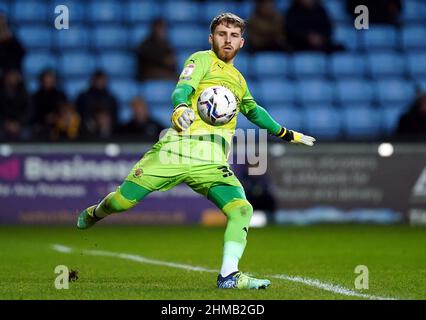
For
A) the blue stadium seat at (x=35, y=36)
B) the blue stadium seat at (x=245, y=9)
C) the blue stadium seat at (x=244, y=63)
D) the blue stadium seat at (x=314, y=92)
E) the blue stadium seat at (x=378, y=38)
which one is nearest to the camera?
the blue stadium seat at (x=314, y=92)

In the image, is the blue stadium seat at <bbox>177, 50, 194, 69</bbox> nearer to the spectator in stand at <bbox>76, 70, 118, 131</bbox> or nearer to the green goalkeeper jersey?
the spectator in stand at <bbox>76, 70, 118, 131</bbox>

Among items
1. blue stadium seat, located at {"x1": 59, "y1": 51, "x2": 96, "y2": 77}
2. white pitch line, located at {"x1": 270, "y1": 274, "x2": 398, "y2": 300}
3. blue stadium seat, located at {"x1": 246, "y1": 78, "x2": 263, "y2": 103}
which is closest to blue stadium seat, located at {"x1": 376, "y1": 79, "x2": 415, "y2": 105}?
blue stadium seat, located at {"x1": 246, "y1": 78, "x2": 263, "y2": 103}

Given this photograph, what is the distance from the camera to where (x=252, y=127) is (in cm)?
1695

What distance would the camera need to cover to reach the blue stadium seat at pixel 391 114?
1788 centimetres

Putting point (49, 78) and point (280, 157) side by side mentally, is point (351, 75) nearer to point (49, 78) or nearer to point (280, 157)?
point (280, 157)

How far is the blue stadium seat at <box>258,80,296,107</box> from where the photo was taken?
1834 centimetres

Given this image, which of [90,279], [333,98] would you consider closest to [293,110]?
[333,98]

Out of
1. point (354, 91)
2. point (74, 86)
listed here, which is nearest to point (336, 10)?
point (354, 91)

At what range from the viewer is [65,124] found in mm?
15867

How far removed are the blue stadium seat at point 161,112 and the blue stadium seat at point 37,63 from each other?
1.89 m

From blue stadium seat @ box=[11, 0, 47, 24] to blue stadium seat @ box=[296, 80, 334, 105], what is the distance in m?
4.74

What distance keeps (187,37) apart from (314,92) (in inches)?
99.6

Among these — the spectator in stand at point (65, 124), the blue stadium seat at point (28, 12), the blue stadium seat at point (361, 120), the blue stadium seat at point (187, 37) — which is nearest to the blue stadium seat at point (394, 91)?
the blue stadium seat at point (361, 120)

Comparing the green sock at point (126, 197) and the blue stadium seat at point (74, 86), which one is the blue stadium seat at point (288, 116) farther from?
the green sock at point (126, 197)
